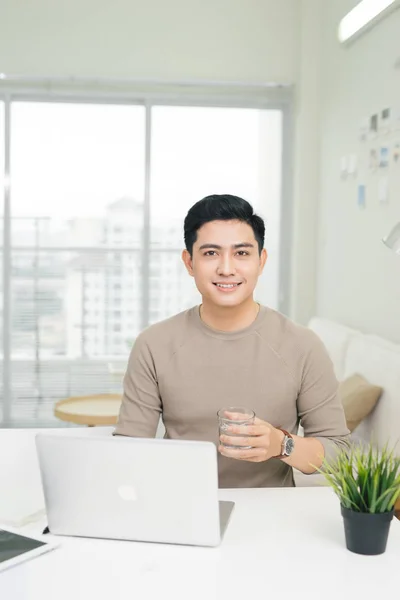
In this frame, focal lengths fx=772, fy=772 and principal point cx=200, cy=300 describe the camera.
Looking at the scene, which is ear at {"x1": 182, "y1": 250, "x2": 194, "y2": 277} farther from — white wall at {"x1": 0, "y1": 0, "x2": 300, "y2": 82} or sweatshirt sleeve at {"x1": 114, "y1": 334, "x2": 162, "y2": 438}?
white wall at {"x1": 0, "y1": 0, "x2": 300, "y2": 82}

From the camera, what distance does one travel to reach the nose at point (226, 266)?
183 cm

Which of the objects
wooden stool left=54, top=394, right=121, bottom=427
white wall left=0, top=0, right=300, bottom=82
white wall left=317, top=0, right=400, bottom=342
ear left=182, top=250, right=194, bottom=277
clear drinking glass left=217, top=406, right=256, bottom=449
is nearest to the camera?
clear drinking glass left=217, top=406, right=256, bottom=449

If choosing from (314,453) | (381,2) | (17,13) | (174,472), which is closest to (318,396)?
(314,453)

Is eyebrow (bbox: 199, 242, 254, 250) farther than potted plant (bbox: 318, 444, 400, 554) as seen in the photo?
Yes

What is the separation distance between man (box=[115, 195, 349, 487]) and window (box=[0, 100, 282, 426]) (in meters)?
3.21

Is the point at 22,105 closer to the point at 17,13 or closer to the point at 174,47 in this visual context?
the point at 17,13

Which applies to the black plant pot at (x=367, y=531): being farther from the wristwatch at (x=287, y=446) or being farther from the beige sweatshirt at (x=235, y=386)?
the beige sweatshirt at (x=235, y=386)

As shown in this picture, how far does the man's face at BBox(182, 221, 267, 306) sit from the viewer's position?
184 centimetres

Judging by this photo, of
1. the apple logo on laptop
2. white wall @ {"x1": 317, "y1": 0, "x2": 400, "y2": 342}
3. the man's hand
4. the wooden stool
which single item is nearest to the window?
white wall @ {"x1": 317, "y1": 0, "x2": 400, "y2": 342}

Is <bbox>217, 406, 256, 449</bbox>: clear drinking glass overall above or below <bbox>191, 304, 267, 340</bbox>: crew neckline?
below

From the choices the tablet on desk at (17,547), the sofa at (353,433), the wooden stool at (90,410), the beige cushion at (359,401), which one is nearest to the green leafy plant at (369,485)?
the sofa at (353,433)

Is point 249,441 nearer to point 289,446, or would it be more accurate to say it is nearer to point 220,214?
point 289,446

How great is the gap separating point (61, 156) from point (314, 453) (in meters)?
3.75

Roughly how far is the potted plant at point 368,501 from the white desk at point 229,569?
1.2 inches
